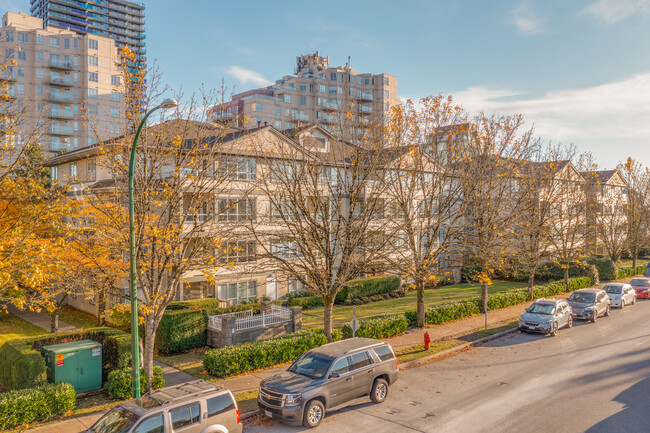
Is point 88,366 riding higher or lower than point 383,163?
lower

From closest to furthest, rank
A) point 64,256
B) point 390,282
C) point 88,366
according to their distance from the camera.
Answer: point 88,366, point 64,256, point 390,282

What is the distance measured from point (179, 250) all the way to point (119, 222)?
1983mm

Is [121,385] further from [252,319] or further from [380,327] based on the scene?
[380,327]

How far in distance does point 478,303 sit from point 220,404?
21.2 meters

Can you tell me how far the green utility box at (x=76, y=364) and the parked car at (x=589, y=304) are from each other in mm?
24817

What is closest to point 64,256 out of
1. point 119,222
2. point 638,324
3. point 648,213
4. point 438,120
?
point 119,222

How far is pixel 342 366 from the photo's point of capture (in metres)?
13.4

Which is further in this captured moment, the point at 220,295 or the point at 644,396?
the point at 220,295

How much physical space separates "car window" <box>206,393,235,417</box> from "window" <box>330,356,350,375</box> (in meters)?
3.25

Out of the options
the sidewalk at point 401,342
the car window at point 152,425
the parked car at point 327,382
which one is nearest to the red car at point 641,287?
the sidewalk at point 401,342

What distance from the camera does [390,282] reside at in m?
36.4

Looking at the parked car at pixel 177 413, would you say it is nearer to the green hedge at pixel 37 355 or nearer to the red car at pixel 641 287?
the green hedge at pixel 37 355

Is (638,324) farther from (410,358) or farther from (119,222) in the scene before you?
(119,222)

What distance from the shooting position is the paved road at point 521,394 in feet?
40.5
